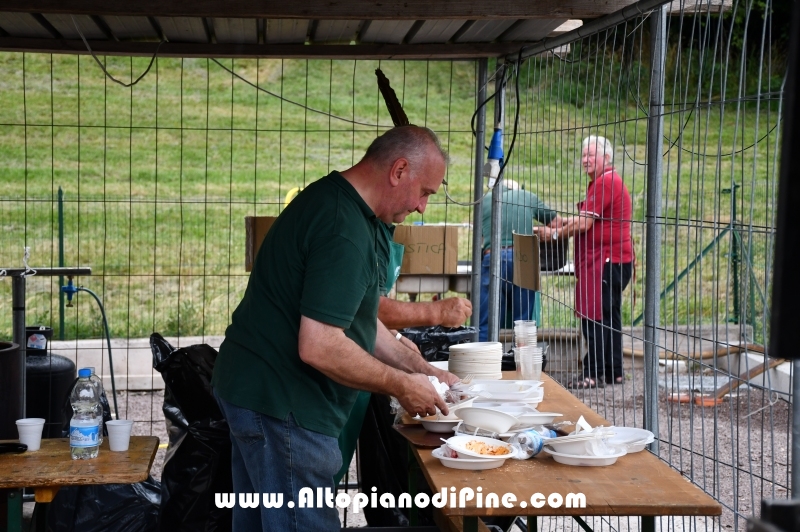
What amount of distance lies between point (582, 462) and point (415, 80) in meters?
19.2

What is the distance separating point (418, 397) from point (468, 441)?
23 cm

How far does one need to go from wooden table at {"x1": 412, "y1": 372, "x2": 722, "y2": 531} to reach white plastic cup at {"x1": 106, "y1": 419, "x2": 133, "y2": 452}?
4.77ft

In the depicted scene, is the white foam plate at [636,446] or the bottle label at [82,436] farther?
the bottle label at [82,436]

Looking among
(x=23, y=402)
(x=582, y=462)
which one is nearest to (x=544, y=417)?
(x=582, y=462)

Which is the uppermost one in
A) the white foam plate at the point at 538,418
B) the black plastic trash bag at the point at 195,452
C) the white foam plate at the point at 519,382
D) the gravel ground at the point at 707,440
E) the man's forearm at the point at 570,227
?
the man's forearm at the point at 570,227

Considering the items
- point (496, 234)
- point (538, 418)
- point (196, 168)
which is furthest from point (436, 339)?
point (196, 168)

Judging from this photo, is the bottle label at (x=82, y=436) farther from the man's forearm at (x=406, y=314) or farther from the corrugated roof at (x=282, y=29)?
the corrugated roof at (x=282, y=29)

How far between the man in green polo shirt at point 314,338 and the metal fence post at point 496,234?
82.3 inches

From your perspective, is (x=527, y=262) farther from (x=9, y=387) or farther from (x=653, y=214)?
(x=9, y=387)

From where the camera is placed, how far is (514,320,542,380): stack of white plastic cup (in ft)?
13.0

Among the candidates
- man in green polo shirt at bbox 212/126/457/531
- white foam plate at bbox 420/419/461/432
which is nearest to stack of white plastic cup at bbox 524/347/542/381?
white foam plate at bbox 420/419/461/432

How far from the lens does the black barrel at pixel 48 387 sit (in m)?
5.61

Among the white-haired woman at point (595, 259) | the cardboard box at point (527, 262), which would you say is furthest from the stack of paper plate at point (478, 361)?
the cardboard box at point (527, 262)

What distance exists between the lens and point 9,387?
185 inches
